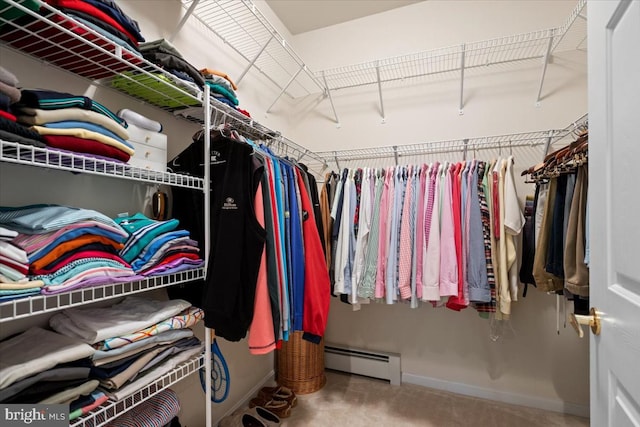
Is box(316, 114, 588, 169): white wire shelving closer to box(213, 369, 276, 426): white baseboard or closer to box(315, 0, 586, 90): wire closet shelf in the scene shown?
box(315, 0, 586, 90): wire closet shelf

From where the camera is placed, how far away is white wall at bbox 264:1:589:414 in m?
1.96

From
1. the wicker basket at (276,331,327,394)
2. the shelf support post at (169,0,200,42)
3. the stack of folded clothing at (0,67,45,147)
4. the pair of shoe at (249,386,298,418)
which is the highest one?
the shelf support post at (169,0,200,42)

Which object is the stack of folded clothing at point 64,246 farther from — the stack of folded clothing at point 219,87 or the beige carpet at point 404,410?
the beige carpet at point 404,410

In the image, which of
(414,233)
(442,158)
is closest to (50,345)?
(414,233)

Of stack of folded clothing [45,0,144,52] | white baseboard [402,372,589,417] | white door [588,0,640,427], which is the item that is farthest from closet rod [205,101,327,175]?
white baseboard [402,372,589,417]

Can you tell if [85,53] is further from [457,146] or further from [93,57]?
[457,146]

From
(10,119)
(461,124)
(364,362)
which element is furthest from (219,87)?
(364,362)

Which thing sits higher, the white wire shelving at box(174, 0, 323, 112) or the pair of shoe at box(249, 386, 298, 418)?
the white wire shelving at box(174, 0, 323, 112)

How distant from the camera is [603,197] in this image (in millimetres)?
699

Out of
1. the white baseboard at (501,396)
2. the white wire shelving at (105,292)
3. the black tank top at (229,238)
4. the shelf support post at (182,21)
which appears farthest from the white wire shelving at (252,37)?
the white baseboard at (501,396)

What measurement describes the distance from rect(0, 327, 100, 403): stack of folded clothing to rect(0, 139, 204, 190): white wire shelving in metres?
0.49

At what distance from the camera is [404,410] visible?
194cm

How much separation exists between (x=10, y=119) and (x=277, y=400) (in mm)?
1986

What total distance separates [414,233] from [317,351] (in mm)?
1175
